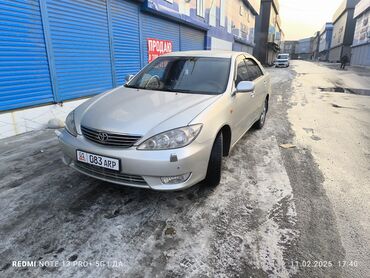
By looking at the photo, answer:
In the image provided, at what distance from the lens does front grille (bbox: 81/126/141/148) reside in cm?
260

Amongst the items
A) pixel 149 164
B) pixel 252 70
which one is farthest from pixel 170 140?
pixel 252 70

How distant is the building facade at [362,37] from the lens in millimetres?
40594

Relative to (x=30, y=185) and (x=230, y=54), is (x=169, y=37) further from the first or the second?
(x=30, y=185)

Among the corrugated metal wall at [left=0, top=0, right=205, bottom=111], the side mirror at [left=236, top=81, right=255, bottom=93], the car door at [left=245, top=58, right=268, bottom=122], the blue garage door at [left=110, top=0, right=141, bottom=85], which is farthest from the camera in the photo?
the blue garage door at [left=110, top=0, right=141, bottom=85]

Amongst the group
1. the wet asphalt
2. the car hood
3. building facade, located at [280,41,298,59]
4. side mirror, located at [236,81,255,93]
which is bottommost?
the wet asphalt

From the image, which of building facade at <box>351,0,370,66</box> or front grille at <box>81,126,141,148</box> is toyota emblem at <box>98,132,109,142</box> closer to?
front grille at <box>81,126,141,148</box>

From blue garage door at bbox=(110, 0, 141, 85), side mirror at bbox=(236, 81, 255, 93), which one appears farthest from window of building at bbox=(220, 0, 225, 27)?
side mirror at bbox=(236, 81, 255, 93)

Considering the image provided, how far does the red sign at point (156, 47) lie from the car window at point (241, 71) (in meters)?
6.49

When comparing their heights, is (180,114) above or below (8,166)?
above

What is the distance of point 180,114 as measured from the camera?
2.81 metres

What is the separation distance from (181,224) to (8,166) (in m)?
2.81

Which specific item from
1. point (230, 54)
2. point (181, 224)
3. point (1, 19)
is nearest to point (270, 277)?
point (181, 224)

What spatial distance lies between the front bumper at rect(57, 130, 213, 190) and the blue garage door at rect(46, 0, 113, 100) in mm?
4179

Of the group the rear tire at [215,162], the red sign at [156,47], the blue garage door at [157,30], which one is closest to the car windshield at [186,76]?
the rear tire at [215,162]
